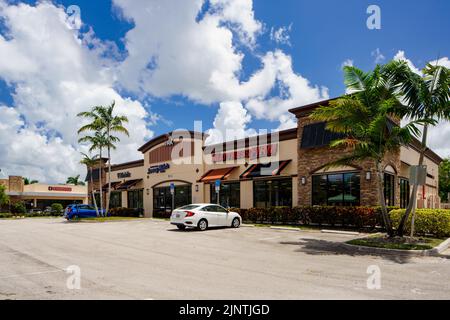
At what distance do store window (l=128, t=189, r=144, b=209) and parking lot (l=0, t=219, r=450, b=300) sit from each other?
83.6 feet

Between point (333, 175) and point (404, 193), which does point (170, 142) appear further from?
point (404, 193)

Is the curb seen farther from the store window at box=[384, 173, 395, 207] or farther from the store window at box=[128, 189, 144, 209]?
the store window at box=[128, 189, 144, 209]

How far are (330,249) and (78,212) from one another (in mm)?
27071

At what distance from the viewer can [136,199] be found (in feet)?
133

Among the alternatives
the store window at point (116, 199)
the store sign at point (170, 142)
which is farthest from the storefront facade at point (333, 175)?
the store window at point (116, 199)

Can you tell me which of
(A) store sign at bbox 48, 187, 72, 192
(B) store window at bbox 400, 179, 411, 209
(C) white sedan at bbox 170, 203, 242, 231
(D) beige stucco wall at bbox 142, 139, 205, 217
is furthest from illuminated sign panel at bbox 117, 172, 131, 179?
(B) store window at bbox 400, 179, 411, 209

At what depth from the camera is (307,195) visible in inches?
871

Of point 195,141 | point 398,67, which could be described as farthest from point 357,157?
point 195,141

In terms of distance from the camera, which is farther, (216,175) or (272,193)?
(216,175)

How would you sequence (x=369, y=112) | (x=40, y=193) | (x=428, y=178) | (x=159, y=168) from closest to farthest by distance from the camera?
A: (x=369, y=112) → (x=428, y=178) → (x=159, y=168) → (x=40, y=193)

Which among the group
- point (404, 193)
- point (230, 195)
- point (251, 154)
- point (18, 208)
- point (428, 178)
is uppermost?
point (251, 154)

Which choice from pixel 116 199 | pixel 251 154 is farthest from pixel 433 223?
pixel 116 199

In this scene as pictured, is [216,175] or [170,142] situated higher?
[170,142]

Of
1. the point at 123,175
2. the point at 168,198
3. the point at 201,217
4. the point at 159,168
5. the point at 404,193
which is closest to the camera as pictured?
the point at 201,217
